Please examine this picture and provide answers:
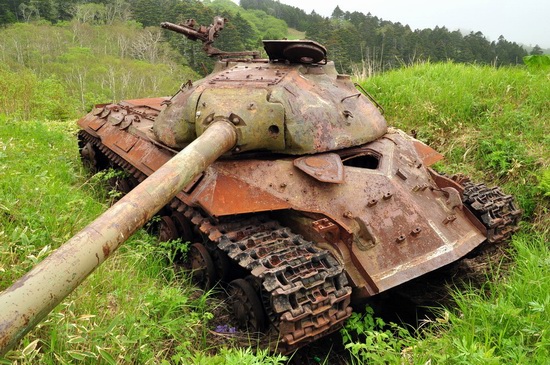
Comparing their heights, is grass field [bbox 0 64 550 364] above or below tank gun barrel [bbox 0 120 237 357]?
below

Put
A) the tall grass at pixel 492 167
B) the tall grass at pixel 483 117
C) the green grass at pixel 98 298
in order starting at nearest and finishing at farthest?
the green grass at pixel 98 298
the tall grass at pixel 492 167
the tall grass at pixel 483 117

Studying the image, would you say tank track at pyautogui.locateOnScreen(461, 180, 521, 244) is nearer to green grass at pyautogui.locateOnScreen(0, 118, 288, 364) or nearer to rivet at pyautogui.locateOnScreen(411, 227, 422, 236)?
rivet at pyautogui.locateOnScreen(411, 227, 422, 236)

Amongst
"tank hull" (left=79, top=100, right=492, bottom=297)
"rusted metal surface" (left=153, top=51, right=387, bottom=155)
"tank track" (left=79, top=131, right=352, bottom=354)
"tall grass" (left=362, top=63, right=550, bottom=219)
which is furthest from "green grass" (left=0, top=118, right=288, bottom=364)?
"tall grass" (left=362, top=63, right=550, bottom=219)

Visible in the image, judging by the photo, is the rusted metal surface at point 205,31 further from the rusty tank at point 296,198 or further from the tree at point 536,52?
the tree at point 536,52

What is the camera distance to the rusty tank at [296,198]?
3607 millimetres

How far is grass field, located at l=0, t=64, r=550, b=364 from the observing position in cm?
306

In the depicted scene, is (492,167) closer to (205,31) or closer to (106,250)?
(205,31)

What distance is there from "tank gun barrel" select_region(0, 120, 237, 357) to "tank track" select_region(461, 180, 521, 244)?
303 centimetres

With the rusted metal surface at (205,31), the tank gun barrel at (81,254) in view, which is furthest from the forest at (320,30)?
the tank gun barrel at (81,254)

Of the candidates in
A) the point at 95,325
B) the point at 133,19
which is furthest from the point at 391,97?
the point at 133,19

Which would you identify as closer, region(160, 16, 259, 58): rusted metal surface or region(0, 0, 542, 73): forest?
region(160, 16, 259, 58): rusted metal surface

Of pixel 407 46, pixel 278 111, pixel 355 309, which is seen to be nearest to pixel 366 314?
pixel 355 309

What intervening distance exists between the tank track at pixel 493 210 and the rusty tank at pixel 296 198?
0.02m

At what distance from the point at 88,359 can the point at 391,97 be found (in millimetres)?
7200
